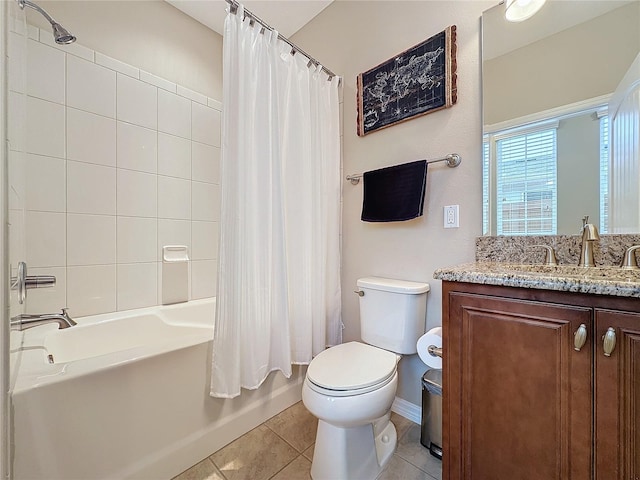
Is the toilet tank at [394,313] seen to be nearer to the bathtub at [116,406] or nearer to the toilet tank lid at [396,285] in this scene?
the toilet tank lid at [396,285]

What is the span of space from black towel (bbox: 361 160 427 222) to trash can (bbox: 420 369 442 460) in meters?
0.80

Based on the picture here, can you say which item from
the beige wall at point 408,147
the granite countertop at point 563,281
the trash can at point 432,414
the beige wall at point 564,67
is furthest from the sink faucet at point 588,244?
the trash can at point 432,414

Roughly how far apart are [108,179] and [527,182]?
2.19m

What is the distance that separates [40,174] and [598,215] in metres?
2.50

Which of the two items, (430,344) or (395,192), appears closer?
(430,344)

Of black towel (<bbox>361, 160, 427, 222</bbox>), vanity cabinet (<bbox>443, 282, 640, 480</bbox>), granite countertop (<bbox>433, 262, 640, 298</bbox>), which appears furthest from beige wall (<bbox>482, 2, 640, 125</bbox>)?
vanity cabinet (<bbox>443, 282, 640, 480</bbox>)

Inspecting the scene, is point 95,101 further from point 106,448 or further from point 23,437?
point 106,448

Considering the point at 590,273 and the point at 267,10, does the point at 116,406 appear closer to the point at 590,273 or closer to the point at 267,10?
the point at 590,273

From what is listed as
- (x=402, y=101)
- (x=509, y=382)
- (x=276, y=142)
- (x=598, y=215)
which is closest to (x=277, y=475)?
(x=509, y=382)

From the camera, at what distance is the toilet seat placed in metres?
1.03

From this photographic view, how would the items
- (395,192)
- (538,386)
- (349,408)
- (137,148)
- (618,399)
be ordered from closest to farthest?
1. (618,399)
2. (538,386)
3. (349,408)
4. (395,192)
5. (137,148)

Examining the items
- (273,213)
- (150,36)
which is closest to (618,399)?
(273,213)

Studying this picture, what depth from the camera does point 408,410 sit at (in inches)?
61.4

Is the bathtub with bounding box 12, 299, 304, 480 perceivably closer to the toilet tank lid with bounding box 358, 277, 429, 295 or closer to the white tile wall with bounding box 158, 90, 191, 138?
the toilet tank lid with bounding box 358, 277, 429, 295
